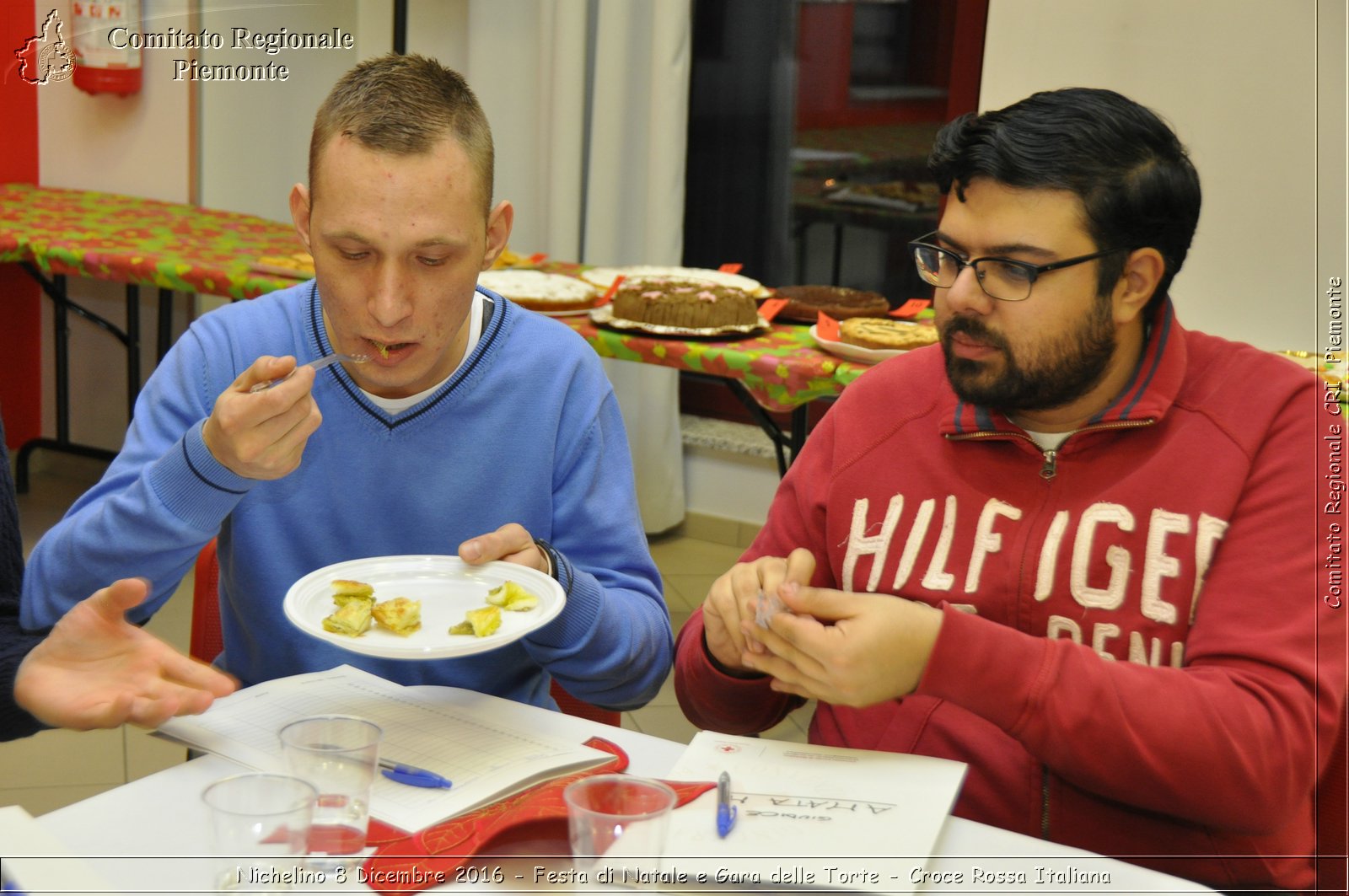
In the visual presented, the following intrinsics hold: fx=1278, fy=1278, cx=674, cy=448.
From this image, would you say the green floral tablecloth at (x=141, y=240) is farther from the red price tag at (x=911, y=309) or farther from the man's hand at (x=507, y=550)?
the man's hand at (x=507, y=550)

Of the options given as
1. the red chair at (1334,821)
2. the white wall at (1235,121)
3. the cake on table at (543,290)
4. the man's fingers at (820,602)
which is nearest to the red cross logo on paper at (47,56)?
the cake on table at (543,290)

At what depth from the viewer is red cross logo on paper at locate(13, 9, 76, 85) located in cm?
459

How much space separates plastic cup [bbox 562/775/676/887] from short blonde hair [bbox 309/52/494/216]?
854mm

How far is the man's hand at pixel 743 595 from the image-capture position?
143 cm

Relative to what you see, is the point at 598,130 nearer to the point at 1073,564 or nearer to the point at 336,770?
the point at 1073,564

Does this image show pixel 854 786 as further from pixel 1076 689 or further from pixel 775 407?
pixel 775 407

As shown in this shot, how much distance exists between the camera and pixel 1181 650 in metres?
1.45

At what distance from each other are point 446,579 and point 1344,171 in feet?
9.04

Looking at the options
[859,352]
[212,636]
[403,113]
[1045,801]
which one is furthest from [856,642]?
[859,352]

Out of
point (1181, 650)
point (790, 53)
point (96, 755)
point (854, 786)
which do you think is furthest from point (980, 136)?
point (790, 53)

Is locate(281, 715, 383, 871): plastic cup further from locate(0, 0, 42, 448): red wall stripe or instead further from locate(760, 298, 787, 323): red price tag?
locate(0, 0, 42, 448): red wall stripe

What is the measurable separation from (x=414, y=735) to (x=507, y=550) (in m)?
0.25

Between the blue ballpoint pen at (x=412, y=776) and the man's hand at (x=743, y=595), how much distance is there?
38 centimetres

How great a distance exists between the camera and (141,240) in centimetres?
412
